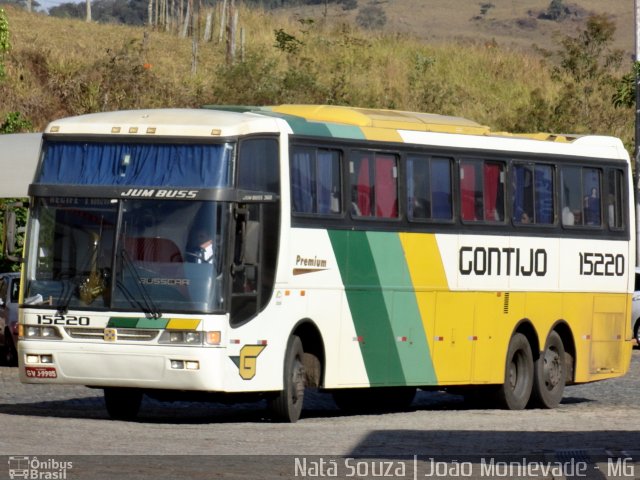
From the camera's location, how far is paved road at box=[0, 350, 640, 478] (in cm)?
1420

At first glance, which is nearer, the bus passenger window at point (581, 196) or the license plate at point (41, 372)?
the license plate at point (41, 372)

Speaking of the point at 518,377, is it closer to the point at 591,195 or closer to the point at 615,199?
the point at 591,195

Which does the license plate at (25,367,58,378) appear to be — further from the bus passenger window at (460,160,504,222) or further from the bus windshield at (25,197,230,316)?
the bus passenger window at (460,160,504,222)

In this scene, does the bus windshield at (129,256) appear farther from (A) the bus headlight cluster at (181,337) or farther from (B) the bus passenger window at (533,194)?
(B) the bus passenger window at (533,194)

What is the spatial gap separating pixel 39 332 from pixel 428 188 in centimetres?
565

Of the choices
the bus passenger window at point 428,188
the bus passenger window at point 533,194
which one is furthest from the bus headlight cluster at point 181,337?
the bus passenger window at point 533,194

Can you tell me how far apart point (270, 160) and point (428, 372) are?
3.97 metres

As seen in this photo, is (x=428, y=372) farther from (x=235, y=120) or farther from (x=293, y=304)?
(x=235, y=120)

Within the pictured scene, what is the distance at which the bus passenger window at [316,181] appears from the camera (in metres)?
18.3

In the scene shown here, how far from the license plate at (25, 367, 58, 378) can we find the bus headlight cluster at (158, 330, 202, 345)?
124 cm

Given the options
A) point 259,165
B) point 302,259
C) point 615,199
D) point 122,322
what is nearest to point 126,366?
point 122,322

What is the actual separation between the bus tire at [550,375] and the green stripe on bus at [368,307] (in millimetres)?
3203

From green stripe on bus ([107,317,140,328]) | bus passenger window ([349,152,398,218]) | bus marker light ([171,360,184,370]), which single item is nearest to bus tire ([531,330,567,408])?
bus passenger window ([349,152,398,218])

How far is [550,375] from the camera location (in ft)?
74.5
